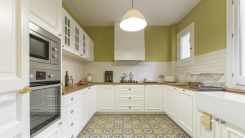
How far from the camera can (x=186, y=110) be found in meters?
2.12

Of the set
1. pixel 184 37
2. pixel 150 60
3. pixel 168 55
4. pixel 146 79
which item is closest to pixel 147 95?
pixel 146 79

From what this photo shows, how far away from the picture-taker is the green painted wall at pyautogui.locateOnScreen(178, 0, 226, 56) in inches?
80.0

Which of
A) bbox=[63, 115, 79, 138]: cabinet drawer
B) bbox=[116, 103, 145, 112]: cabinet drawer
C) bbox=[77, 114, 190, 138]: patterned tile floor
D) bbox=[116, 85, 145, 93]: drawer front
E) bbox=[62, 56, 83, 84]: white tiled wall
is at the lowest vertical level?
bbox=[77, 114, 190, 138]: patterned tile floor

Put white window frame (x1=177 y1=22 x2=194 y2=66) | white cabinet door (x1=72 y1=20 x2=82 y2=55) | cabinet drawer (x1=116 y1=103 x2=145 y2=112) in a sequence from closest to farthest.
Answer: white cabinet door (x1=72 y1=20 x2=82 y2=55) < white window frame (x1=177 y1=22 x2=194 y2=66) < cabinet drawer (x1=116 y1=103 x2=145 y2=112)

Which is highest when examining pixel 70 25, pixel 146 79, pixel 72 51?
pixel 70 25

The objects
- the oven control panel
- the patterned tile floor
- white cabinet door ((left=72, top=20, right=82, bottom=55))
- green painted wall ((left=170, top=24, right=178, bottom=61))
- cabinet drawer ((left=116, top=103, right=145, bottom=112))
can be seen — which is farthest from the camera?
green painted wall ((left=170, top=24, right=178, bottom=61))

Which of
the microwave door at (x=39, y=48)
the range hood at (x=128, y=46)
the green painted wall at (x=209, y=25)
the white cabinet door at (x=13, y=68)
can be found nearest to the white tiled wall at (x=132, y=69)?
the range hood at (x=128, y=46)

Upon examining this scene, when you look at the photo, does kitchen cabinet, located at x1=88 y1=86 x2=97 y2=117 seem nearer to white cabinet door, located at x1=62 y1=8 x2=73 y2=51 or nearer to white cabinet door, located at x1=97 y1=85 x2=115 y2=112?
white cabinet door, located at x1=97 y1=85 x2=115 y2=112

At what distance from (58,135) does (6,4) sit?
4.35 feet

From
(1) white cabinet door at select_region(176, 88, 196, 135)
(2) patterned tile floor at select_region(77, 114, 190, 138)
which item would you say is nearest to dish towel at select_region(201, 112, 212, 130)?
(1) white cabinet door at select_region(176, 88, 196, 135)

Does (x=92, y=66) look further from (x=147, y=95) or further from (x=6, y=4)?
(x=6, y=4)

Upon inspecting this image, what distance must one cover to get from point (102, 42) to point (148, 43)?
1.59 meters

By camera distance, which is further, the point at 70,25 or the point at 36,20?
the point at 70,25

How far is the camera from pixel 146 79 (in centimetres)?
379
